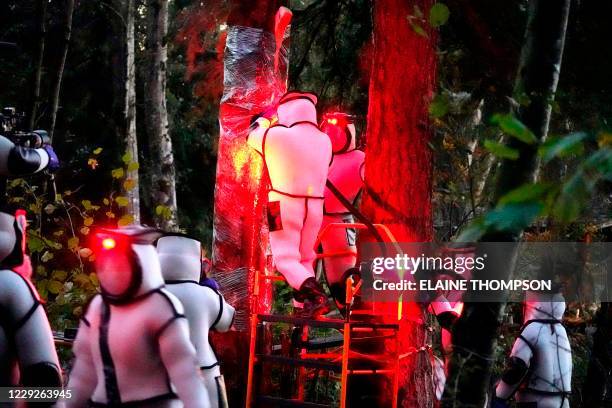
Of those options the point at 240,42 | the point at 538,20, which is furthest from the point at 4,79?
the point at 538,20

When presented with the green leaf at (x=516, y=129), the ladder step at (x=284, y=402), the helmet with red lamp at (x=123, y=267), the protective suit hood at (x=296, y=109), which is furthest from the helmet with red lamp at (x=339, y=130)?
the green leaf at (x=516, y=129)

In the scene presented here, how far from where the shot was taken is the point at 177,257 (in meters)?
5.47

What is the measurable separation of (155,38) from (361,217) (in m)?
8.12

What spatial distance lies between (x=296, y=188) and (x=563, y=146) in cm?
503

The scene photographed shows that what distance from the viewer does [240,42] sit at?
7.88m

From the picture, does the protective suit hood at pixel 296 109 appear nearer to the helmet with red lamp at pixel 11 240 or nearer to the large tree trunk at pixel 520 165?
the helmet with red lamp at pixel 11 240

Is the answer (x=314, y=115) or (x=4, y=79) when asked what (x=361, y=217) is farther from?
(x=4, y=79)

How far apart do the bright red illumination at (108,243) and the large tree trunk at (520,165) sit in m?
1.87

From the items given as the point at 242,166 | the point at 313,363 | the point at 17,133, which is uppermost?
the point at 242,166

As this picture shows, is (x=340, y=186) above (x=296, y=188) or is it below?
above

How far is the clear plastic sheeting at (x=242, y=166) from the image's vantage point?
7812mm

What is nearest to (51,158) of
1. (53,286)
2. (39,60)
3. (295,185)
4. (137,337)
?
(137,337)

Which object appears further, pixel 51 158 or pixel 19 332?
pixel 51 158

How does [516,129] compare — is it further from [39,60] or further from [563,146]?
[39,60]
